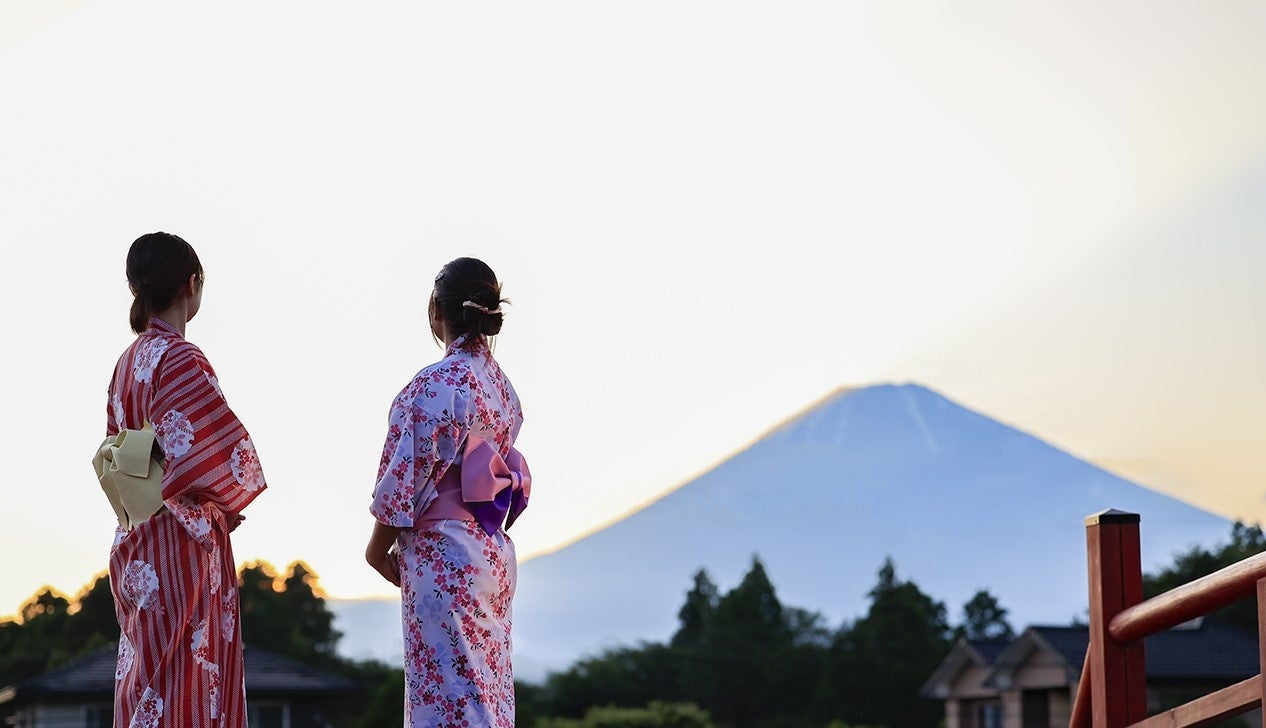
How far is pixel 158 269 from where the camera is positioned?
3.96 metres

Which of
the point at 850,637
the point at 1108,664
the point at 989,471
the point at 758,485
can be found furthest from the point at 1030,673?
the point at 989,471

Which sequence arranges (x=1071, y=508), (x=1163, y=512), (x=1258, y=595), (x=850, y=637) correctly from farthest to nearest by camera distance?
(x=1071, y=508)
(x=1163, y=512)
(x=850, y=637)
(x=1258, y=595)

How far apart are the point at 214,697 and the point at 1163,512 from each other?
9135cm

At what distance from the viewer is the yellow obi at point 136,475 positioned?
3.88 meters

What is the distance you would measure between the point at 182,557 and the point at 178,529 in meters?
0.08

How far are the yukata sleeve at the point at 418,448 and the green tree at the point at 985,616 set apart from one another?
39.9 metres

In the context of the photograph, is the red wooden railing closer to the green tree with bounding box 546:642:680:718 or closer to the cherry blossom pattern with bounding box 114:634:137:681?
the cherry blossom pattern with bounding box 114:634:137:681

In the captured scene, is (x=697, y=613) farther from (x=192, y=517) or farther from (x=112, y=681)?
(x=192, y=517)

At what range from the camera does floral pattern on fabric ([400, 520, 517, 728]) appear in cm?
398

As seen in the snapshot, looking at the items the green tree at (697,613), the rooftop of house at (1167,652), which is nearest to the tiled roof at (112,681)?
the rooftop of house at (1167,652)

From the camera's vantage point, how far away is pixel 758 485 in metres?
101

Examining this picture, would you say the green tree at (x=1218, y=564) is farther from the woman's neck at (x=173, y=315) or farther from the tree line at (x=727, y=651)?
the woman's neck at (x=173, y=315)

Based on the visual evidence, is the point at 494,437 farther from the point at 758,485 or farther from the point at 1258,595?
the point at 758,485

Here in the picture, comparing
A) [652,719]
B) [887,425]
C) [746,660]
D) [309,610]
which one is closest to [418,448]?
[652,719]
